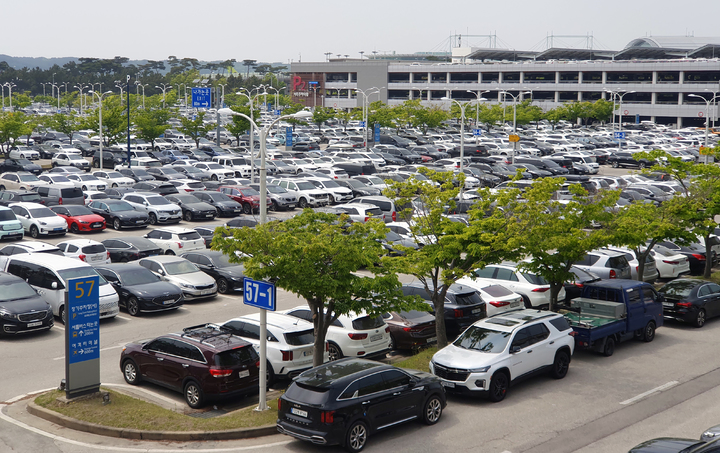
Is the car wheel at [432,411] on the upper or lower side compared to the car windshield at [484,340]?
lower

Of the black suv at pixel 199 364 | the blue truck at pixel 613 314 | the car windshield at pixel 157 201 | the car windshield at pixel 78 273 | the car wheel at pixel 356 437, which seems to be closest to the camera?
the car wheel at pixel 356 437

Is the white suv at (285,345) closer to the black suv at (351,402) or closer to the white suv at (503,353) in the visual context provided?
the black suv at (351,402)

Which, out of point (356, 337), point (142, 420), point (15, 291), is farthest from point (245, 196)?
point (142, 420)

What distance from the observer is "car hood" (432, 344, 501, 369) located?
15891mm

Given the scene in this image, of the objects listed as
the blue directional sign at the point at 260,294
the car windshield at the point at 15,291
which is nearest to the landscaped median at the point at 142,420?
the blue directional sign at the point at 260,294

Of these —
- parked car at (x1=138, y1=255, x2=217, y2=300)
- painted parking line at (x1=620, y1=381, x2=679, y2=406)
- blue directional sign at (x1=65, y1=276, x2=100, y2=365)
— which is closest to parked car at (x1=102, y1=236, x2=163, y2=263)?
parked car at (x1=138, y1=255, x2=217, y2=300)

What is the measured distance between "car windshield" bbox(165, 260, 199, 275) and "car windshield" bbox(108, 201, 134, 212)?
1234cm

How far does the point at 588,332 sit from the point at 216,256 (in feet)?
44.3

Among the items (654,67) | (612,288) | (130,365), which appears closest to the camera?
(130,365)

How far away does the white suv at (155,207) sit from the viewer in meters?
37.3

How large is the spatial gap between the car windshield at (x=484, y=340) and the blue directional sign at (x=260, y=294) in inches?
186

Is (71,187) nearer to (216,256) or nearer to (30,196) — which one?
(30,196)

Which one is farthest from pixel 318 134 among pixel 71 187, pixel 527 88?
pixel 71 187

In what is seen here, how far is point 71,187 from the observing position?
39.1 metres
